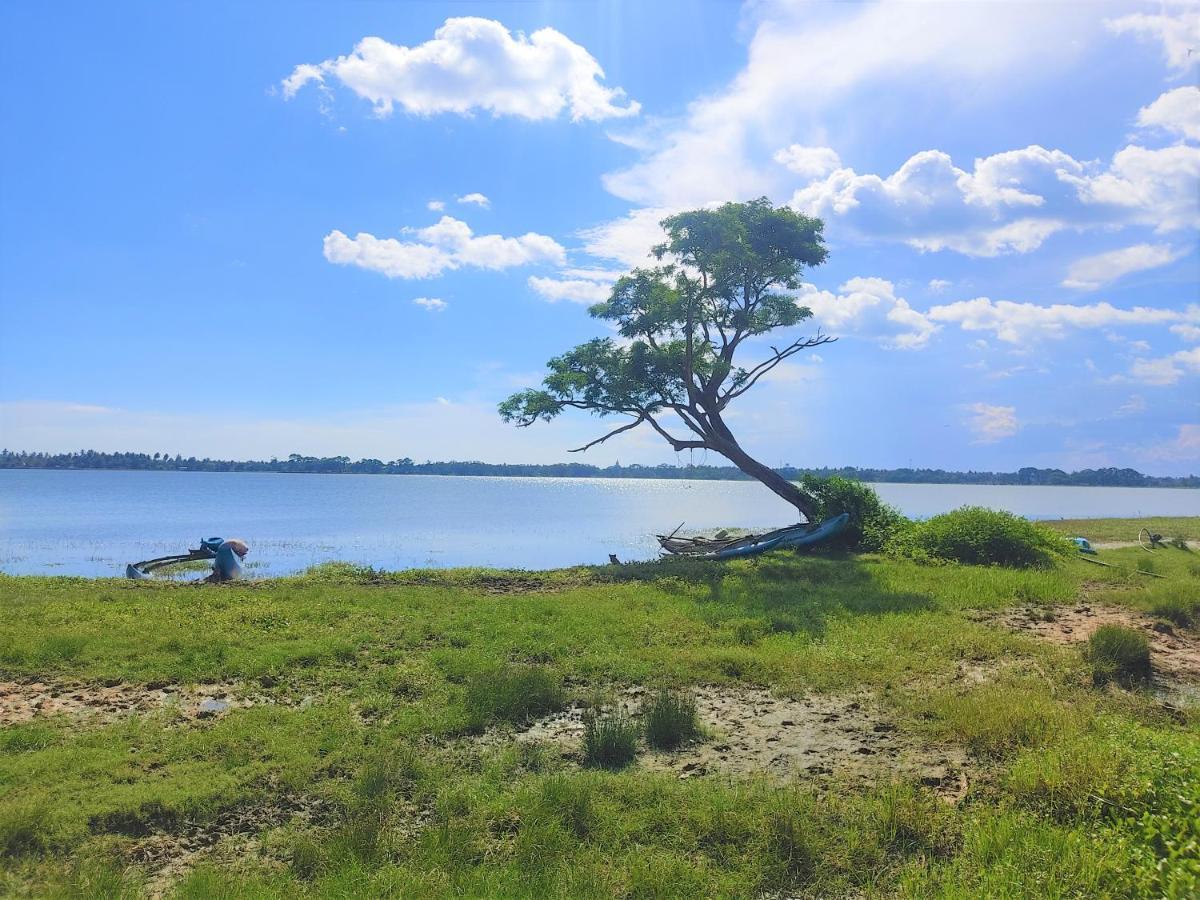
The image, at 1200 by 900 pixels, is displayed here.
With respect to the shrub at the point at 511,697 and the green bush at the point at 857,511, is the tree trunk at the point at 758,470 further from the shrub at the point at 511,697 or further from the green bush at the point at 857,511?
the shrub at the point at 511,697

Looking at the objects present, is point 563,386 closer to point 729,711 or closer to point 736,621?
point 736,621

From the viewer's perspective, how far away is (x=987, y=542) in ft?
63.9

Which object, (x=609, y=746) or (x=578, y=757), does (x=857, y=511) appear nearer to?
(x=609, y=746)

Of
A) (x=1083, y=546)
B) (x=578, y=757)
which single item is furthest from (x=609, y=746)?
Result: (x=1083, y=546)

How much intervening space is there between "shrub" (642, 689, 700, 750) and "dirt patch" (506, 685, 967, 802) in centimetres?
14

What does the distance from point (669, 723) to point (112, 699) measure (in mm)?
6805

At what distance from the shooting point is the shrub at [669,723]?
7535mm

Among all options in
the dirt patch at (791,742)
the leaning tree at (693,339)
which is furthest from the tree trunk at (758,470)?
the dirt patch at (791,742)

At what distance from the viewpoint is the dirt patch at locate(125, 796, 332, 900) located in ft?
17.5

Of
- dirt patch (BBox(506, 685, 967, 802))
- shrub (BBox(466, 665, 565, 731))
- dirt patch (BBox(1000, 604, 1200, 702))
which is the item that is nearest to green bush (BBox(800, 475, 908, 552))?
dirt patch (BBox(1000, 604, 1200, 702))

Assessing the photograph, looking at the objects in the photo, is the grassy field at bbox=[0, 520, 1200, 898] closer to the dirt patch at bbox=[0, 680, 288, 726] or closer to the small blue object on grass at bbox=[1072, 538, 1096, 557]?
the dirt patch at bbox=[0, 680, 288, 726]

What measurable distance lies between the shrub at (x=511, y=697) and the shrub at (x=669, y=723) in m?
1.31

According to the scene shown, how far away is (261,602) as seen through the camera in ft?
45.5

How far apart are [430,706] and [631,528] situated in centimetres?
3914
